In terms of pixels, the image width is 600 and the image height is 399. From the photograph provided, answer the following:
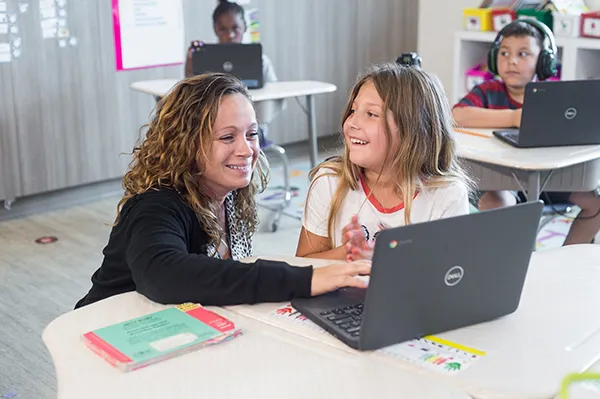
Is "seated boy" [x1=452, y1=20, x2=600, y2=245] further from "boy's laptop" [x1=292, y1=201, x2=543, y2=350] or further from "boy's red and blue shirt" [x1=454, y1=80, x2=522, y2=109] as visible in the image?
"boy's laptop" [x1=292, y1=201, x2=543, y2=350]

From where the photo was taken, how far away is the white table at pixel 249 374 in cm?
119

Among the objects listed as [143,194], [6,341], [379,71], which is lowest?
[6,341]

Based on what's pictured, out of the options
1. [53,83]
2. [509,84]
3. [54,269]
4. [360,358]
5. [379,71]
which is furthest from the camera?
[53,83]

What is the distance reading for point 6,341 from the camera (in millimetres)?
2781

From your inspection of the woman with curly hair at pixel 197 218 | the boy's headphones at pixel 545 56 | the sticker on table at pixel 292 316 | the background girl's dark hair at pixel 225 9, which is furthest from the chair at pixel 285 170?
the sticker on table at pixel 292 316

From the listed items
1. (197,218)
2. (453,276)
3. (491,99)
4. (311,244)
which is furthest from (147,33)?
(453,276)

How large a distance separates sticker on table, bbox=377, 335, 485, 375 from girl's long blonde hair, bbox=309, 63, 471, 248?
62 cm

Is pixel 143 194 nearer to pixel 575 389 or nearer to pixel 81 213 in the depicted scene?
pixel 575 389

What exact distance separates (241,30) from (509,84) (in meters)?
1.72

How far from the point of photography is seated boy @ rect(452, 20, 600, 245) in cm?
308


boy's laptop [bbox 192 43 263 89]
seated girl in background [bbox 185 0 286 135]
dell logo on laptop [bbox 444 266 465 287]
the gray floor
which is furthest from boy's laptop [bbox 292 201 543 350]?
seated girl in background [bbox 185 0 286 135]

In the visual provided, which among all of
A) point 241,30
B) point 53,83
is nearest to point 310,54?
point 241,30

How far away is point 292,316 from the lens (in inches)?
57.1

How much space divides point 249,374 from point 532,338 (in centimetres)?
48
